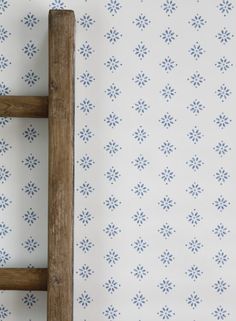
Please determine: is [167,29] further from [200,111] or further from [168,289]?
[168,289]

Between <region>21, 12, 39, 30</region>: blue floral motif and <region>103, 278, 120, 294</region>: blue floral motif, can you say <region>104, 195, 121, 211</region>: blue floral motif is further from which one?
<region>21, 12, 39, 30</region>: blue floral motif

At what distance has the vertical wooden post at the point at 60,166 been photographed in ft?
1.87

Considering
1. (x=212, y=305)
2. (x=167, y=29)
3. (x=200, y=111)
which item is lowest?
(x=212, y=305)

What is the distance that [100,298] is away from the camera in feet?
2.11

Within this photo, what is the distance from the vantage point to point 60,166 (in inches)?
22.6

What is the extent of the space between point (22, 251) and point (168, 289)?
194 millimetres

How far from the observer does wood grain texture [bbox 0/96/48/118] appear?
0.59 meters

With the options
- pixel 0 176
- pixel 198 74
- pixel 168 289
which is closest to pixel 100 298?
pixel 168 289

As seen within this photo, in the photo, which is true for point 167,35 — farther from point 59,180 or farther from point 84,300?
point 84,300

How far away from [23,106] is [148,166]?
175 millimetres

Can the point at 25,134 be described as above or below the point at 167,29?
below

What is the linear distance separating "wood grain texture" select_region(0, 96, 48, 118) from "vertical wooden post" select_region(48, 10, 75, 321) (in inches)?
0.7

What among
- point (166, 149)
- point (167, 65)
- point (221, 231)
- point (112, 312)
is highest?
point (167, 65)

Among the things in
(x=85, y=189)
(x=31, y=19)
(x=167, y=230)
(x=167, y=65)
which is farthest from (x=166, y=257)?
(x=31, y=19)
